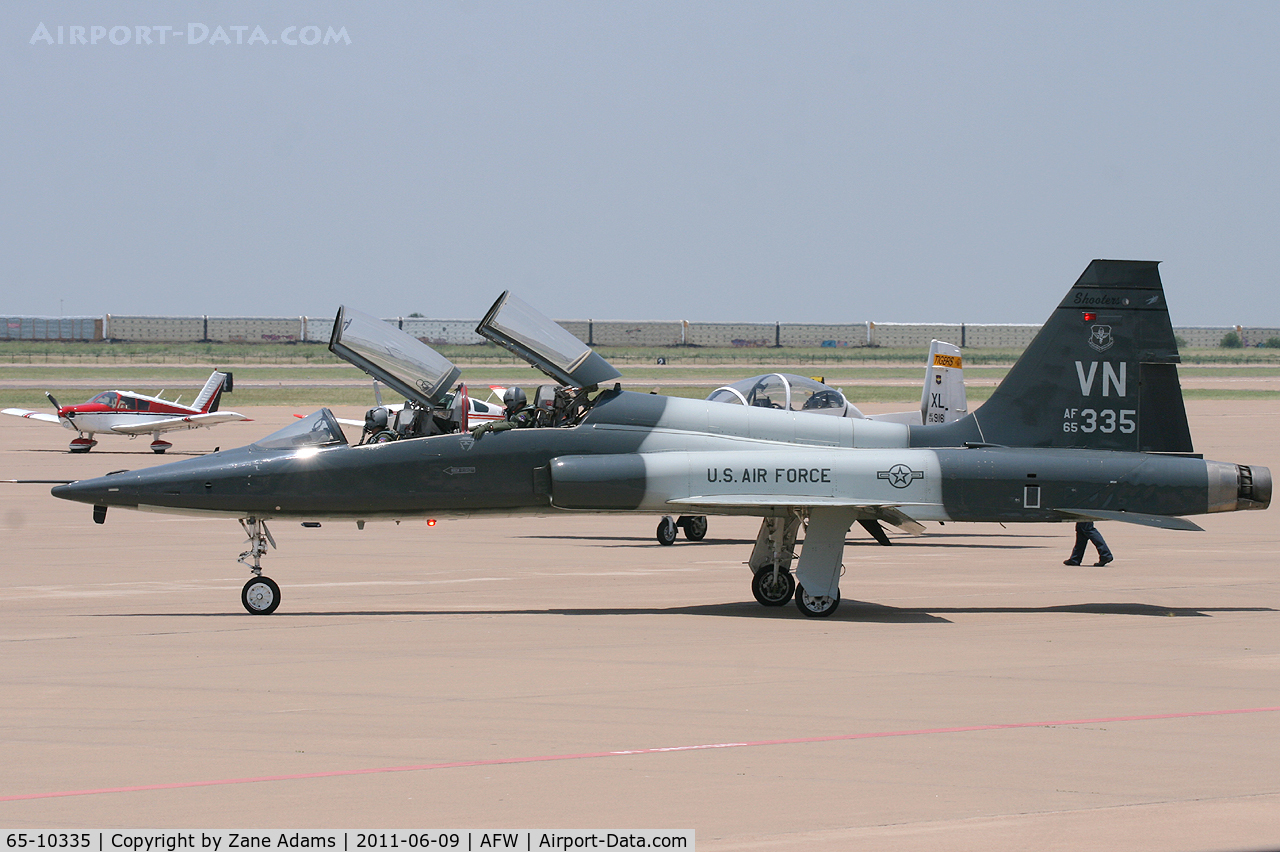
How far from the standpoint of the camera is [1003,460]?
12211 millimetres

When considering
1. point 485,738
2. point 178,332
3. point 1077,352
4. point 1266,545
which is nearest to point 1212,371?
point 1266,545

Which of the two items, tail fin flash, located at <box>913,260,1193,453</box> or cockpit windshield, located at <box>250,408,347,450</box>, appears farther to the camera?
tail fin flash, located at <box>913,260,1193,453</box>

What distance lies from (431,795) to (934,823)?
2.54m

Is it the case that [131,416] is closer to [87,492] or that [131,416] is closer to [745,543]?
[745,543]

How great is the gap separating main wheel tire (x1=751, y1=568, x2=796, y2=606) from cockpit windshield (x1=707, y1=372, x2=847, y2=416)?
393cm

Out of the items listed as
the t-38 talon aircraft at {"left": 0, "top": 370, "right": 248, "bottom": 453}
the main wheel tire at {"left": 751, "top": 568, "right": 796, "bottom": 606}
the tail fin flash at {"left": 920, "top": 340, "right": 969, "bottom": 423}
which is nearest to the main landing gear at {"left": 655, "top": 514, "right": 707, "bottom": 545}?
the main wheel tire at {"left": 751, "top": 568, "right": 796, "bottom": 606}

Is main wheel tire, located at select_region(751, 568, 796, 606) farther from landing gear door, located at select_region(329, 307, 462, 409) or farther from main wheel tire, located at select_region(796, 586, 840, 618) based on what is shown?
landing gear door, located at select_region(329, 307, 462, 409)

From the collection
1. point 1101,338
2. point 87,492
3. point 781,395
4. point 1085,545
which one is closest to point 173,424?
point 781,395

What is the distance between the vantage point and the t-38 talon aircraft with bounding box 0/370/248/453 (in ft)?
120

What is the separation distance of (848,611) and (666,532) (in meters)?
6.17

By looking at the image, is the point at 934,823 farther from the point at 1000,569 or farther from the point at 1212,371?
the point at 1212,371

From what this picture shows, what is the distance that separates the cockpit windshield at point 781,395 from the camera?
16.8m

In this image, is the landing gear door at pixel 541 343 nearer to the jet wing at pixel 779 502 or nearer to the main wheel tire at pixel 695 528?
the jet wing at pixel 779 502

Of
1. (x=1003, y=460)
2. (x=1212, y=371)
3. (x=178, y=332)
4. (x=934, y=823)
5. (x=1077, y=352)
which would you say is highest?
(x=178, y=332)
